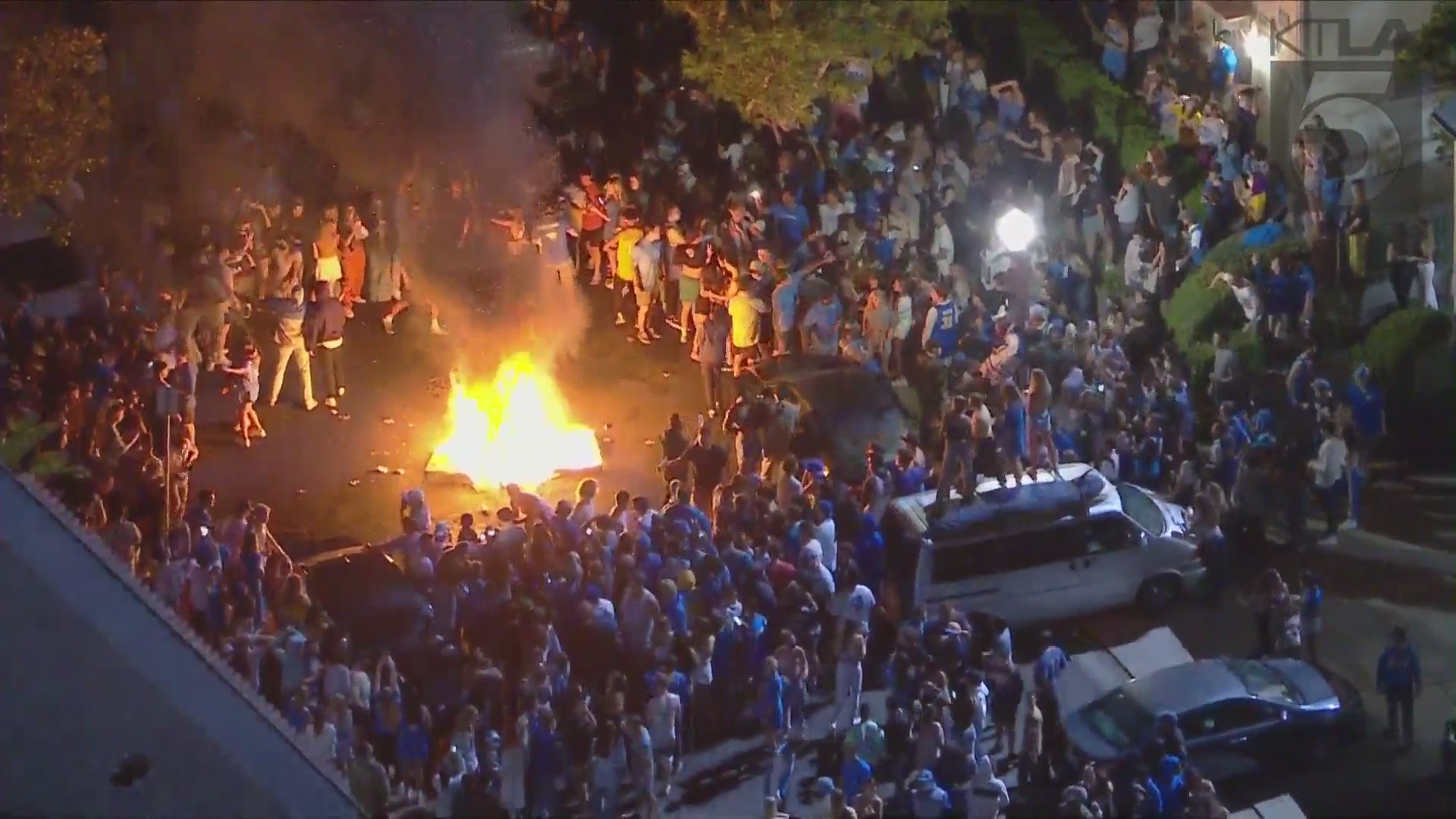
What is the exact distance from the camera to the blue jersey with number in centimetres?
881

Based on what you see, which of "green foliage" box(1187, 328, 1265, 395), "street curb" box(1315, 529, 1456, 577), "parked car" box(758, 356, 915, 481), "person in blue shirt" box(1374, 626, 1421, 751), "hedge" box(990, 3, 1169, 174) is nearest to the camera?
"person in blue shirt" box(1374, 626, 1421, 751)

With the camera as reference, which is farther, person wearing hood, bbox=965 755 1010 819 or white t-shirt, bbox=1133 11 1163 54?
white t-shirt, bbox=1133 11 1163 54

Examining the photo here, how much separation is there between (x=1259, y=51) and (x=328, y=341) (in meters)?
5.42

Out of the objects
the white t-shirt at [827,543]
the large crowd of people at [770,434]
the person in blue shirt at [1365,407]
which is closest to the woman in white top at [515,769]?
the large crowd of people at [770,434]

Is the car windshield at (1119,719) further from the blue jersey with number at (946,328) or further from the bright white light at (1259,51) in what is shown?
the bright white light at (1259,51)

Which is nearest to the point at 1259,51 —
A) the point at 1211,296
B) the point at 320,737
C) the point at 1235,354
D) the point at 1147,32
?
the point at 1147,32

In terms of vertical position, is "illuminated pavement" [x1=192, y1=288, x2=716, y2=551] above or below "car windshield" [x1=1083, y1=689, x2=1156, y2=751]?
above

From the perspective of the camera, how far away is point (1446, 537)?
8.08 meters

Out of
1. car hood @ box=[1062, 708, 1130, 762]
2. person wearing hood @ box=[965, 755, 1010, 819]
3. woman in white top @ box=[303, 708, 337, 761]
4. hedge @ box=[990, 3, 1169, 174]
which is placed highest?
hedge @ box=[990, 3, 1169, 174]

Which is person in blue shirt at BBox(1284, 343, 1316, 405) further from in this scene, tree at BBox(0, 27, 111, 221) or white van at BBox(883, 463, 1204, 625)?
tree at BBox(0, 27, 111, 221)

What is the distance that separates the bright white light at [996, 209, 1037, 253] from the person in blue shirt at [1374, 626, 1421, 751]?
2908 mm

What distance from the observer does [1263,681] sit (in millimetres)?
7574

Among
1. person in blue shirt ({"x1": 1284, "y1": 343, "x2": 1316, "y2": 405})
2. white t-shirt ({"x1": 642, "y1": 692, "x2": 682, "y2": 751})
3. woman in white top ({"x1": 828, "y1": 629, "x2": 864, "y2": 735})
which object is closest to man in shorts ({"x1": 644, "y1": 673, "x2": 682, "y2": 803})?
white t-shirt ({"x1": 642, "y1": 692, "x2": 682, "y2": 751})

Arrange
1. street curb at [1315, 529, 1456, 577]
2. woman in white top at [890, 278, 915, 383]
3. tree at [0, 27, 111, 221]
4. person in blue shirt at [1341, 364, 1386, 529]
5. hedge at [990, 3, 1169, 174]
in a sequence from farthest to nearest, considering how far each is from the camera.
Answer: tree at [0, 27, 111, 221]
hedge at [990, 3, 1169, 174]
woman in white top at [890, 278, 915, 383]
person in blue shirt at [1341, 364, 1386, 529]
street curb at [1315, 529, 1456, 577]
